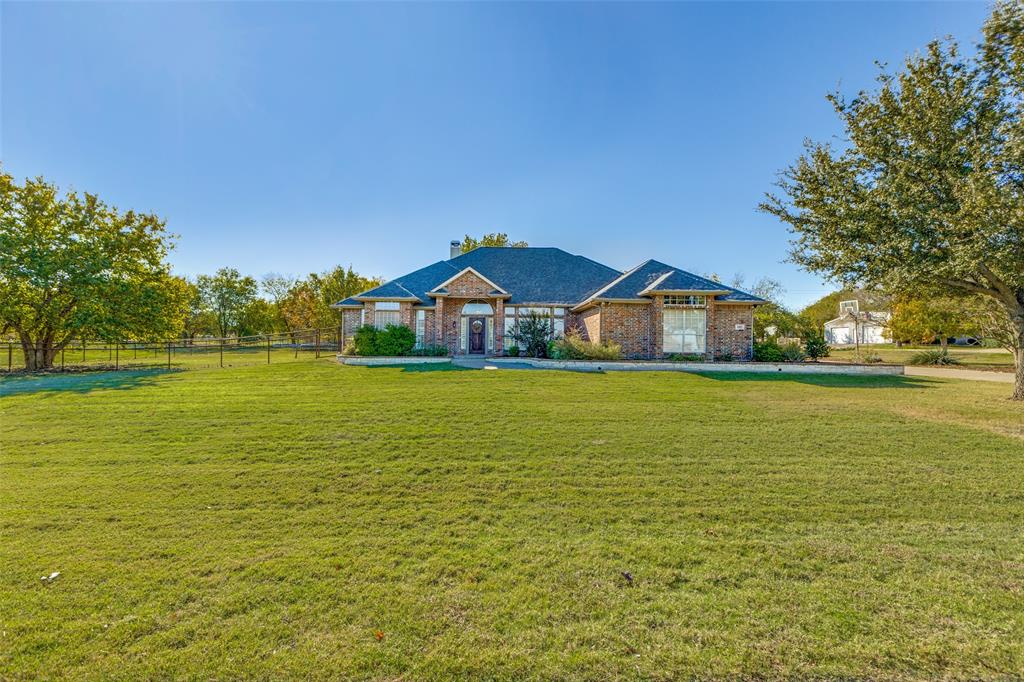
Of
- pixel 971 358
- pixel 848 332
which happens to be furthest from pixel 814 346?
pixel 848 332

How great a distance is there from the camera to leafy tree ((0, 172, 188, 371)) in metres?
17.2

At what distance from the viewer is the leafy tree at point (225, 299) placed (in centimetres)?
4859

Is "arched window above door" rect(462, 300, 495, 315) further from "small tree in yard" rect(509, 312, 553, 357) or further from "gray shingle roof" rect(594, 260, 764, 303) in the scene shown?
"gray shingle roof" rect(594, 260, 764, 303)

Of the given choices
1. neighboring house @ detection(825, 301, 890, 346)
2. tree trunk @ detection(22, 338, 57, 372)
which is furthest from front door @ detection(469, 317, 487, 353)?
neighboring house @ detection(825, 301, 890, 346)

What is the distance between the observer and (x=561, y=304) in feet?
71.8

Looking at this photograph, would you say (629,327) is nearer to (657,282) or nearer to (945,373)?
(657,282)

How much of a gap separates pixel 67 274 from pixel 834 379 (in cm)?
3110

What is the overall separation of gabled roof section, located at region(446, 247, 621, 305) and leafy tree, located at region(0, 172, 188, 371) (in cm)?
1598

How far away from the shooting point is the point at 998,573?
3.28 metres

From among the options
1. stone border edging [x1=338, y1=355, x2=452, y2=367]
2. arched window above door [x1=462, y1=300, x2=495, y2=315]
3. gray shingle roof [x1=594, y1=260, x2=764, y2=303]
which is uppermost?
gray shingle roof [x1=594, y1=260, x2=764, y2=303]

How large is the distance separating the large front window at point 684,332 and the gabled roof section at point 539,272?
544 centimetres

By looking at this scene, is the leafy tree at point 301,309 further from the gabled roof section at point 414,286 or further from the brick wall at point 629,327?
the brick wall at point 629,327

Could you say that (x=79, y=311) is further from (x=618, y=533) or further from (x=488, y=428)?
(x=618, y=533)

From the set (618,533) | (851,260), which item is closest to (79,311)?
(618,533)
